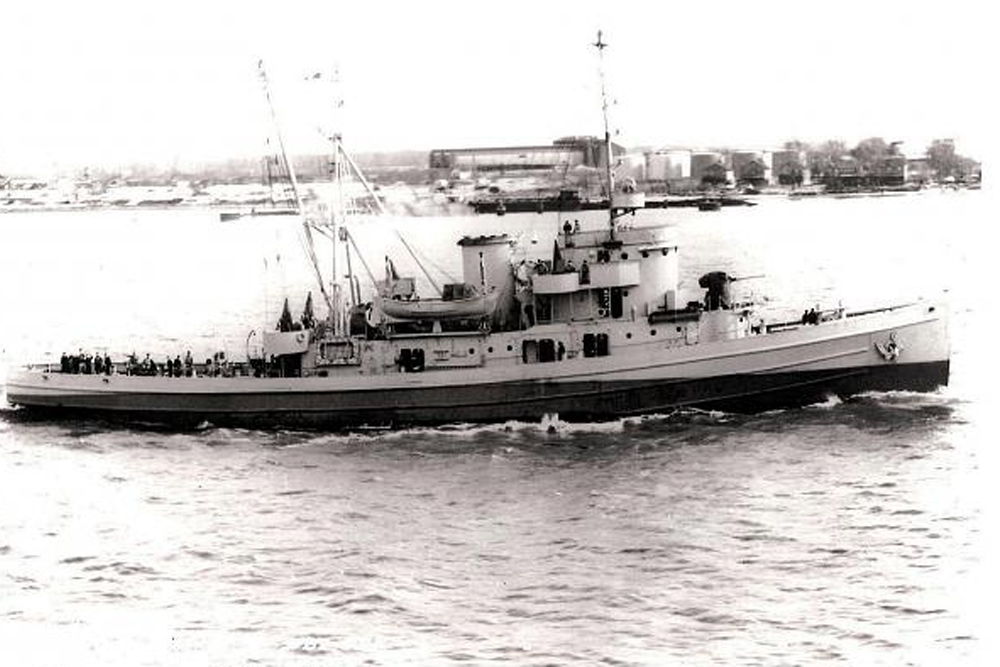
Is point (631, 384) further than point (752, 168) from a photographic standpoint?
No

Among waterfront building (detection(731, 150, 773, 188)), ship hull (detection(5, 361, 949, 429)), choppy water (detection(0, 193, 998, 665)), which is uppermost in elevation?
waterfront building (detection(731, 150, 773, 188))

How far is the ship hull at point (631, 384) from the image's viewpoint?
33.8m

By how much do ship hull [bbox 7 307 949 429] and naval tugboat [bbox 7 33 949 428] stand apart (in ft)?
0.11

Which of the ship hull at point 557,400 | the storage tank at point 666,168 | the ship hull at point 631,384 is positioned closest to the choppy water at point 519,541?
the ship hull at point 557,400

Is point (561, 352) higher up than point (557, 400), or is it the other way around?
point (561, 352)

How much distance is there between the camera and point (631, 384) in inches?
1332

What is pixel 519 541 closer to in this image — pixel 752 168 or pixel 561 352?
pixel 561 352

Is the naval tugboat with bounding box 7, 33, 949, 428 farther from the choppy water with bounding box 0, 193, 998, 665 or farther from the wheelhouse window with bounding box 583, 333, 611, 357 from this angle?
the choppy water with bounding box 0, 193, 998, 665

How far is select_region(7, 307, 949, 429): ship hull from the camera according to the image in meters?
33.8

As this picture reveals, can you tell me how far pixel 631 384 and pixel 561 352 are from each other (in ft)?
6.53

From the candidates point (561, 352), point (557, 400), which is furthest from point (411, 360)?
point (557, 400)

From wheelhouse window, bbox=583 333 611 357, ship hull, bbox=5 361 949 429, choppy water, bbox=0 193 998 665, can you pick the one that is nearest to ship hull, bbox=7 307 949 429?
ship hull, bbox=5 361 949 429

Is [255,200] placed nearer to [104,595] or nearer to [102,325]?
[102,325]

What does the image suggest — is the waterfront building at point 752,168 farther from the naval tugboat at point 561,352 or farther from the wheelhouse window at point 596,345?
the wheelhouse window at point 596,345
